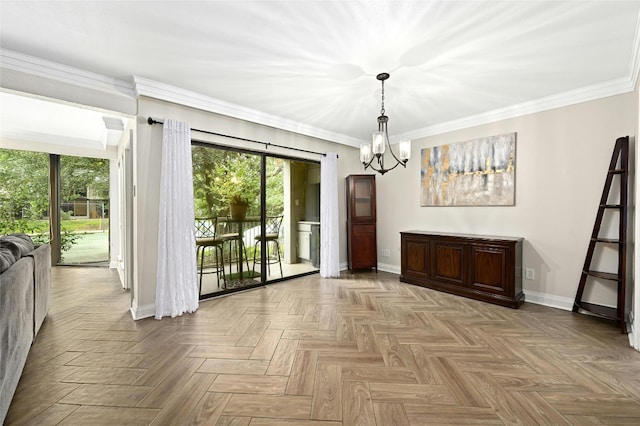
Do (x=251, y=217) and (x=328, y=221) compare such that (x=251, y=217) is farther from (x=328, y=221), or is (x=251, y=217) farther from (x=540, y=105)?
(x=540, y=105)

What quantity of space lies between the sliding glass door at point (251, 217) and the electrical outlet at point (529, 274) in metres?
3.14

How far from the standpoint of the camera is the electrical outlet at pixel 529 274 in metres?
3.45

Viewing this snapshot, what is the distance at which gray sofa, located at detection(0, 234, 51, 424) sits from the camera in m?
1.55

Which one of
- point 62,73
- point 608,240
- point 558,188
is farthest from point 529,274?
point 62,73

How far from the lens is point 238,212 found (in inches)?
158

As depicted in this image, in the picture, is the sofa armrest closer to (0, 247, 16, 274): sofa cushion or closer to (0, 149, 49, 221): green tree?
(0, 247, 16, 274): sofa cushion

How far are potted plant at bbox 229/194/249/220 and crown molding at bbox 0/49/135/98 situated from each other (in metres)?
1.68

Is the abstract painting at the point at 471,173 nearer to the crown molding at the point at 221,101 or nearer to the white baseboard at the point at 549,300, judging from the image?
the crown molding at the point at 221,101

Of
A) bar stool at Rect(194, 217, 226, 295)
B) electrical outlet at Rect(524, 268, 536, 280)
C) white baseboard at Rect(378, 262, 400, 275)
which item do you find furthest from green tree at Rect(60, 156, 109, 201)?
electrical outlet at Rect(524, 268, 536, 280)

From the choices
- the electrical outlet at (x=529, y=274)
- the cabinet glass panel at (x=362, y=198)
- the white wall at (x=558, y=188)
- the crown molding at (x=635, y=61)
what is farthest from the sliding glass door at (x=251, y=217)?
the crown molding at (x=635, y=61)

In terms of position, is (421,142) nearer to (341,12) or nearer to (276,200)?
(276,200)

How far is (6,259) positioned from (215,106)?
2408 millimetres

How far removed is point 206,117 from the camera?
344 cm

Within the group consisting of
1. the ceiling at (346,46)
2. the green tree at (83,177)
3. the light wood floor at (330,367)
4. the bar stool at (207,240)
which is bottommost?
the light wood floor at (330,367)
